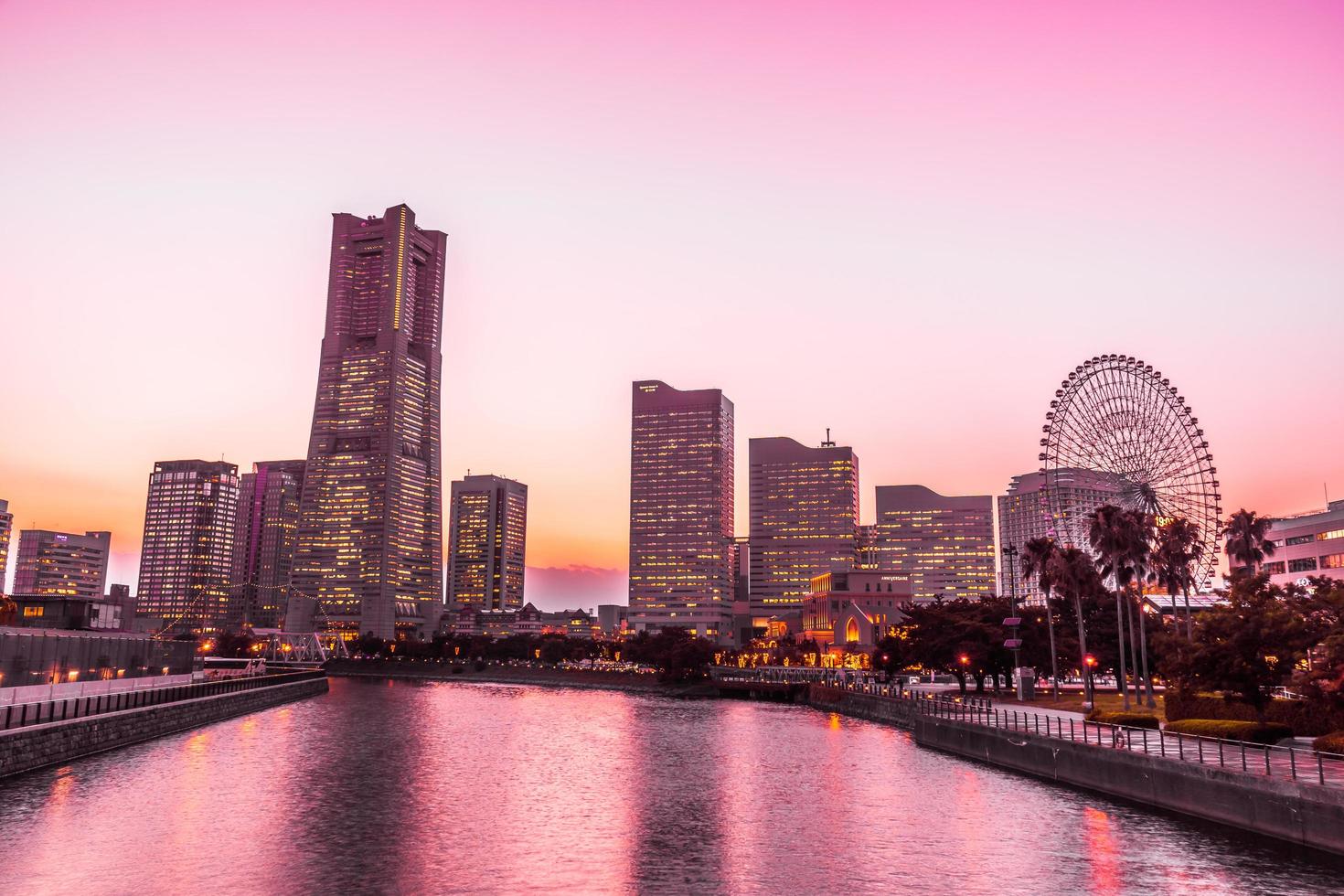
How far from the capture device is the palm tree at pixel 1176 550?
103000mm

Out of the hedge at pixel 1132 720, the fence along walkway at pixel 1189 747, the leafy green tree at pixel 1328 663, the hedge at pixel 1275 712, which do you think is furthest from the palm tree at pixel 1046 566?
the leafy green tree at pixel 1328 663

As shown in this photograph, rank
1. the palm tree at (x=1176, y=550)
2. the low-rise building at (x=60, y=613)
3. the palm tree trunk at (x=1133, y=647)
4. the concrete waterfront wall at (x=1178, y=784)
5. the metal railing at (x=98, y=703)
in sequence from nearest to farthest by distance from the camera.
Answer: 1. the concrete waterfront wall at (x=1178, y=784)
2. the metal railing at (x=98, y=703)
3. the palm tree trunk at (x=1133, y=647)
4. the palm tree at (x=1176, y=550)
5. the low-rise building at (x=60, y=613)

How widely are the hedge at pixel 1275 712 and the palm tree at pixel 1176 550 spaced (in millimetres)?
41173

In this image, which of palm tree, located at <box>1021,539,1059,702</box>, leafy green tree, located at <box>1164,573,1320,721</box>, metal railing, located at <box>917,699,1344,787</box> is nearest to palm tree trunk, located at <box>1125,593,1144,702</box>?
palm tree, located at <box>1021,539,1059,702</box>

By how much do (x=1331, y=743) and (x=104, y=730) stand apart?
3060 inches

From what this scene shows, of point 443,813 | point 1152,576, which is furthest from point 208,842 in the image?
point 1152,576

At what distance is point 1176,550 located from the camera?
4055 inches

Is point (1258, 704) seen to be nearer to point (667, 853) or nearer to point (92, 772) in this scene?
point (667, 853)

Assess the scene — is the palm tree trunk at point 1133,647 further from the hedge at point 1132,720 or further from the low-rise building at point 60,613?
the low-rise building at point 60,613

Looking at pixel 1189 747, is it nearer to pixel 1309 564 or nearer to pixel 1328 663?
pixel 1328 663

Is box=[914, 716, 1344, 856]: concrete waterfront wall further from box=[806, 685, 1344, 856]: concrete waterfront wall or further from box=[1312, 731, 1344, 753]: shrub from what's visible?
box=[1312, 731, 1344, 753]: shrub

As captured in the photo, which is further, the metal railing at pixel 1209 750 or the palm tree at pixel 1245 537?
the palm tree at pixel 1245 537

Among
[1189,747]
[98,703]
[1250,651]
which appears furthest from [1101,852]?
[98,703]

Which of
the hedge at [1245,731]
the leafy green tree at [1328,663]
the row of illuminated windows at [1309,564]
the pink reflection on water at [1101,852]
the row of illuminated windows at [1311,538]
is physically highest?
the row of illuminated windows at [1311,538]
